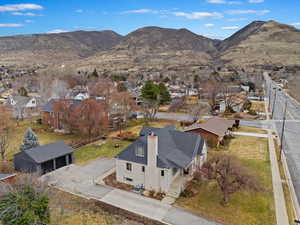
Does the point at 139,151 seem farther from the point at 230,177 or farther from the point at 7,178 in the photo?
the point at 7,178

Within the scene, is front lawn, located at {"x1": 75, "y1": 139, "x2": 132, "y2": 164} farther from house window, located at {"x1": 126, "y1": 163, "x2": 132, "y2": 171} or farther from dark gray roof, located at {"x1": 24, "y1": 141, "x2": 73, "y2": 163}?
house window, located at {"x1": 126, "y1": 163, "x2": 132, "y2": 171}

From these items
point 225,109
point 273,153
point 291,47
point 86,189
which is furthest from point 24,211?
point 291,47

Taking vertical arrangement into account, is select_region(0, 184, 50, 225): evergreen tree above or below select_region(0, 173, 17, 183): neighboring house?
above

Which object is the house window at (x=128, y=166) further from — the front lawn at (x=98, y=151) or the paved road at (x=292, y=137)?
the paved road at (x=292, y=137)

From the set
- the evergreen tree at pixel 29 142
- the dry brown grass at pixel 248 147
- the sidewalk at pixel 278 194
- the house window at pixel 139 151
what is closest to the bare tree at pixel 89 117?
the evergreen tree at pixel 29 142

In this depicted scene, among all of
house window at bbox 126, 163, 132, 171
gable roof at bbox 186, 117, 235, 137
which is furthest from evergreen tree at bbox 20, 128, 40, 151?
gable roof at bbox 186, 117, 235, 137

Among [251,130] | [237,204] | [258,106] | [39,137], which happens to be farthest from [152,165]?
[258,106]
